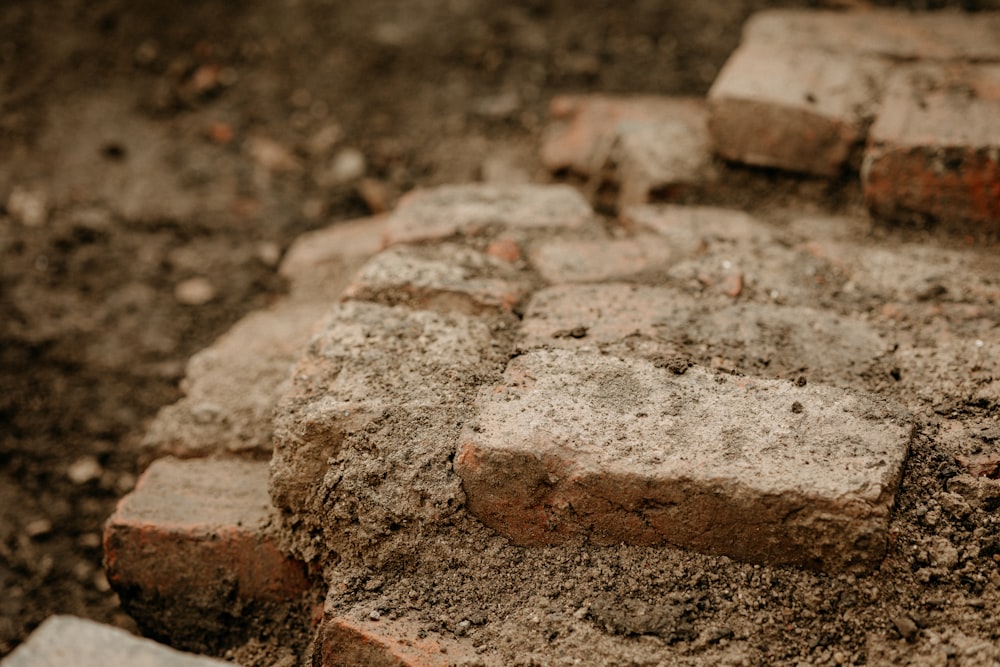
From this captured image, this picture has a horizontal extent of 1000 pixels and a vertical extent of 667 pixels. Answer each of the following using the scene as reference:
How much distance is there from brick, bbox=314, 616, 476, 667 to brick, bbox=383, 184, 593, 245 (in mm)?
704

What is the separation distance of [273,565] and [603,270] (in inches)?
27.8

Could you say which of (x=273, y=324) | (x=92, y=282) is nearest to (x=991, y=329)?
Result: (x=273, y=324)

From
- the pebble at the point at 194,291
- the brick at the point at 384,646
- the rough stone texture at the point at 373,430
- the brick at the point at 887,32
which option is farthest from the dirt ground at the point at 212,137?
the brick at the point at 384,646

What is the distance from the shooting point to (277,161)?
2.27m

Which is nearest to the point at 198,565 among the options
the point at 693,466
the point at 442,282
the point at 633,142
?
the point at 442,282

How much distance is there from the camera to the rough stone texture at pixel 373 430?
3.71 feet

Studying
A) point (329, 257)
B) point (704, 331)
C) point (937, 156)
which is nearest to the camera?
point (704, 331)

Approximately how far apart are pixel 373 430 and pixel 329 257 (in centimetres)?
88

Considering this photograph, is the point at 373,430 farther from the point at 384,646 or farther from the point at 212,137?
the point at 212,137

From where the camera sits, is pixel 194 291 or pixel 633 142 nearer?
pixel 633 142

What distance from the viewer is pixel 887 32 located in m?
1.86

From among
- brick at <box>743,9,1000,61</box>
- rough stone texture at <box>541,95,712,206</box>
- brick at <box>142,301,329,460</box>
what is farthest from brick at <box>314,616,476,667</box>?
brick at <box>743,9,1000,61</box>

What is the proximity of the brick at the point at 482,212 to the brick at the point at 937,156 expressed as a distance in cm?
53

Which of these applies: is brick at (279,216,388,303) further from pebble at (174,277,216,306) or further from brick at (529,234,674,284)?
brick at (529,234,674,284)
